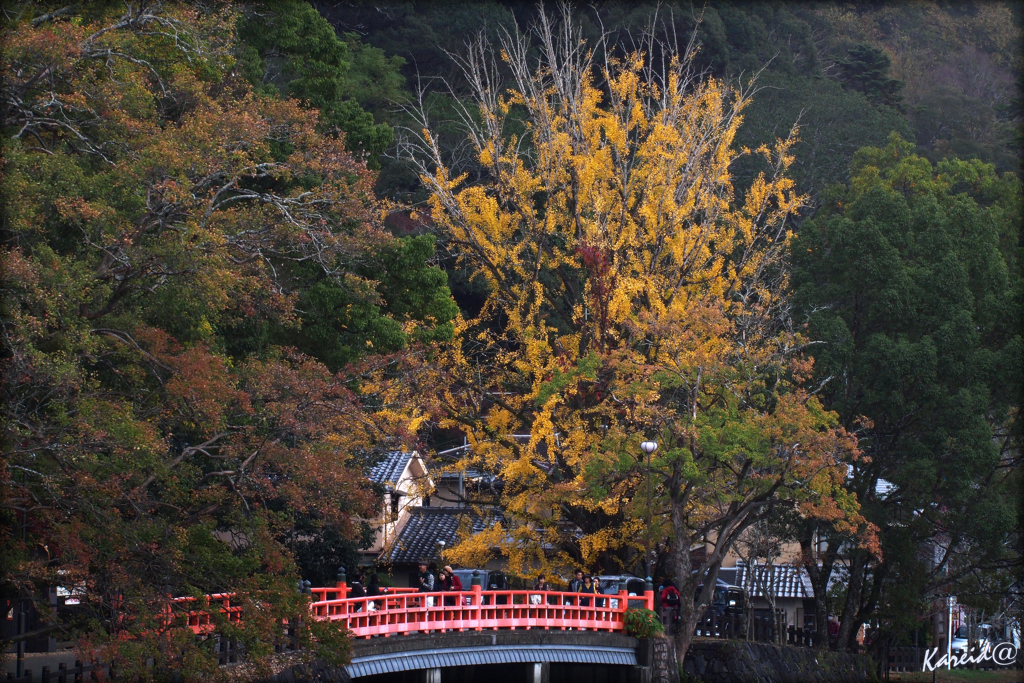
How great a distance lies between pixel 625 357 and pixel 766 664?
25.7ft

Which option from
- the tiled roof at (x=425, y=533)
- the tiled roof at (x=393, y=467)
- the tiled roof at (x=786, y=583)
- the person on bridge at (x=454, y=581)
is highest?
the tiled roof at (x=393, y=467)

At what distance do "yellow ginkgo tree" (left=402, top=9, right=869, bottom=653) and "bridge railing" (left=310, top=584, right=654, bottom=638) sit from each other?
1.86 meters

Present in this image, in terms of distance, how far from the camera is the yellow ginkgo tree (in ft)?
75.2

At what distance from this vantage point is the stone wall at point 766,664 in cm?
2375

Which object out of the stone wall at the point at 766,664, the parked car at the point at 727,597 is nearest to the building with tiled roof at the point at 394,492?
the parked car at the point at 727,597

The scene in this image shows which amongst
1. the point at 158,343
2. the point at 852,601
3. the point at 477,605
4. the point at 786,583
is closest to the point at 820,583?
the point at 852,601

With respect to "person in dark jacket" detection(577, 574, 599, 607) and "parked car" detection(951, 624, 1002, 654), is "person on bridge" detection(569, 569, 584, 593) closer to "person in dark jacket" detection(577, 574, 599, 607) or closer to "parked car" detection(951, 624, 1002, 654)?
"person in dark jacket" detection(577, 574, 599, 607)

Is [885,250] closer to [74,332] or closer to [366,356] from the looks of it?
[366,356]

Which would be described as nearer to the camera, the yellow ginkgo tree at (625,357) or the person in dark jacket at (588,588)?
the yellow ginkgo tree at (625,357)

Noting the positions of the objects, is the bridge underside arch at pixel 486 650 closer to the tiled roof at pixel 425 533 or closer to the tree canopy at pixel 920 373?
the tiled roof at pixel 425 533

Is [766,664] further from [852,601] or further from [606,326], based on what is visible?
[606,326]

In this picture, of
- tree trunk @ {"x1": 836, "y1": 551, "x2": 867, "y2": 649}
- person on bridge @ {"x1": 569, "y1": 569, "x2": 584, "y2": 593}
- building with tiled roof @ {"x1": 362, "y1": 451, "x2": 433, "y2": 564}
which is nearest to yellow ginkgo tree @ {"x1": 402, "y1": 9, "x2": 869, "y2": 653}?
person on bridge @ {"x1": 569, "y1": 569, "x2": 584, "y2": 593}

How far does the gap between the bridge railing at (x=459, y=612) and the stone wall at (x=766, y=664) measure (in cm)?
249

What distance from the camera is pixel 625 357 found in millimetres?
24875
